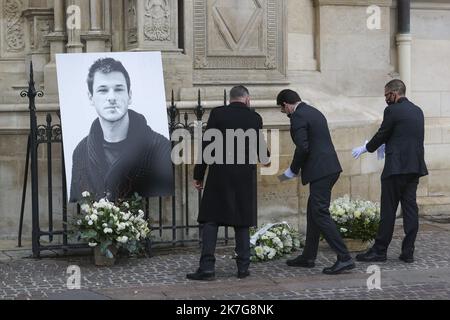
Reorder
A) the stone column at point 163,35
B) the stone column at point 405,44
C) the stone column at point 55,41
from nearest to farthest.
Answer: the stone column at point 163,35 < the stone column at point 55,41 < the stone column at point 405,44

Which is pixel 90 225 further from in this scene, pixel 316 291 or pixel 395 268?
pixel 395 268

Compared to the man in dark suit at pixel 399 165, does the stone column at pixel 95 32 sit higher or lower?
higher

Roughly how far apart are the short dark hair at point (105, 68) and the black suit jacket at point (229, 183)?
1.55m

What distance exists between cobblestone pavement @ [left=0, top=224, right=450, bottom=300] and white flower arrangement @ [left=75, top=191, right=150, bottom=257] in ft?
0.82

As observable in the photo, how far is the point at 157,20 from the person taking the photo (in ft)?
32.3

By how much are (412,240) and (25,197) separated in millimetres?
4213

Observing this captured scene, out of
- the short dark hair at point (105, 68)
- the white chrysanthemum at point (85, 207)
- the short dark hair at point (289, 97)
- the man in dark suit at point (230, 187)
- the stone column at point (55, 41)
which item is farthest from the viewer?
the stone column at point (55, 41)

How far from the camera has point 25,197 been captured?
9766 millimetres

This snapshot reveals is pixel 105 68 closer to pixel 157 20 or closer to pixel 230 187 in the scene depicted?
pixel 157 20

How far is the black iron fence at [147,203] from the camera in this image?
8925 mm

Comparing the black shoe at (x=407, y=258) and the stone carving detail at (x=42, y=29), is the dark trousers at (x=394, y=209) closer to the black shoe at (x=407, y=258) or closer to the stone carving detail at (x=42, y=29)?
the black shoe at (x=407, y=258)

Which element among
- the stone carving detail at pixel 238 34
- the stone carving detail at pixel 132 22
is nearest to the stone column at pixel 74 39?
the stone carving detail at pixel 132 22
